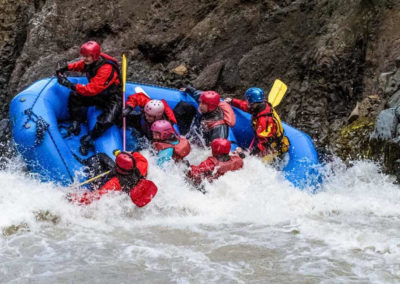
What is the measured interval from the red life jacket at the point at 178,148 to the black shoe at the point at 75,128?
3.32 feet

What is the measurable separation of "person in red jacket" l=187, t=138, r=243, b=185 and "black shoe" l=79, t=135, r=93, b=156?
1.21 meters

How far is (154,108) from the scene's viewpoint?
589 centimetres

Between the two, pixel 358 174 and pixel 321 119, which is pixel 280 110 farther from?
pixel 358 174

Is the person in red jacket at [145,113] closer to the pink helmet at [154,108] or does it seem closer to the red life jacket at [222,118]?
the pink helmet at [154,108]

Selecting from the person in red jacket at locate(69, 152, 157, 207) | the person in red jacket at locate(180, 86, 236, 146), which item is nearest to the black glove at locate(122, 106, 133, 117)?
the person in red jacket at locate(180, 86, 236, 146)

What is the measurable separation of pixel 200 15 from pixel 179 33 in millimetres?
465

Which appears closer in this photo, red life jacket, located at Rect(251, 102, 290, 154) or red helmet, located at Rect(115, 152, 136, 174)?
red helmet, located at Rect(115, 152, 136, 174)

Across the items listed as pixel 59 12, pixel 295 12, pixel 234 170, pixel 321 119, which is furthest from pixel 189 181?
pixel 59 12

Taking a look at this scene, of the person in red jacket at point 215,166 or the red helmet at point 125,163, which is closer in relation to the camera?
the red helmet at point 125,163

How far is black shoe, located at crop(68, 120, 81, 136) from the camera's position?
6.12 metres

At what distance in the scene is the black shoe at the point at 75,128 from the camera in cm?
612

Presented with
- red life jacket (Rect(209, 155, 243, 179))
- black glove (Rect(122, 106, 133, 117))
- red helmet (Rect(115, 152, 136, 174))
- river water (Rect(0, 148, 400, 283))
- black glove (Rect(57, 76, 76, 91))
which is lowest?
river water (Rect(0, 148, 400, 283))

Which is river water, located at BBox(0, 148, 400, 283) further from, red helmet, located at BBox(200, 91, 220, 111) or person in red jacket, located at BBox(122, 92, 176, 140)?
red helmet, located at BBox(200, 91, 220, 111)

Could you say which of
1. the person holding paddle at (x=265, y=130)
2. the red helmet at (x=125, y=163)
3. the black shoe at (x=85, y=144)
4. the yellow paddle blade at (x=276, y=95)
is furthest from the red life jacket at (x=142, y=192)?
the yellow paddle blade at (x=276, y=95)
